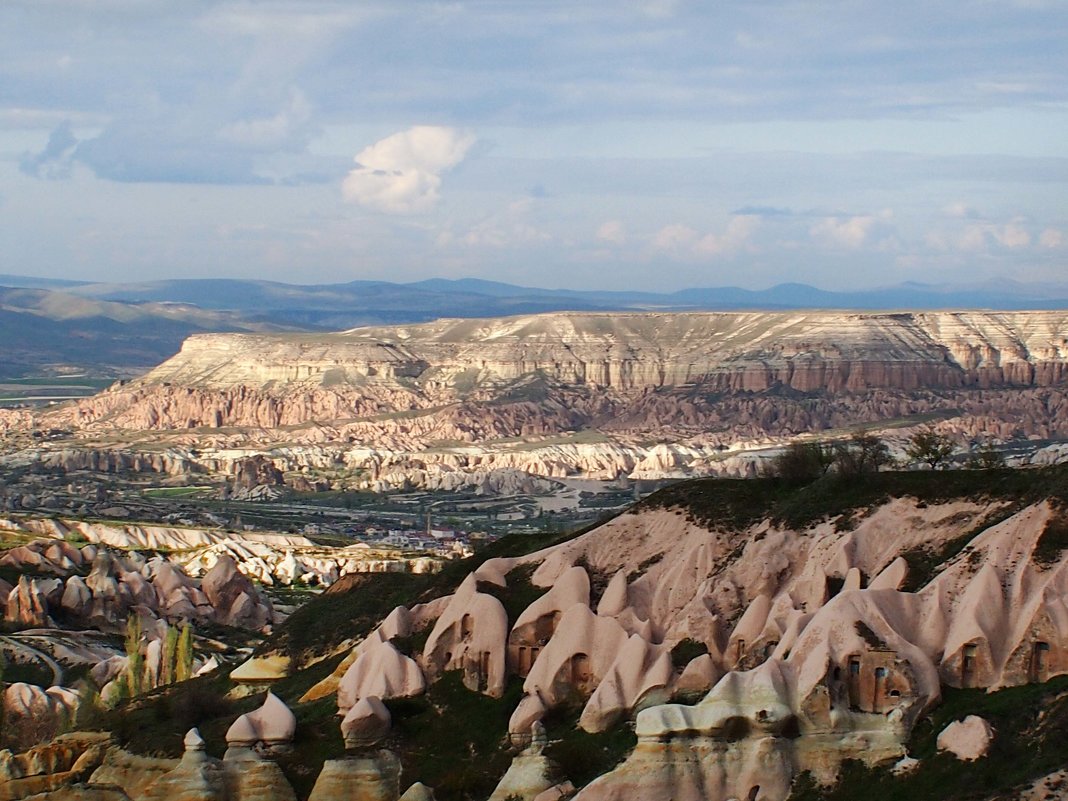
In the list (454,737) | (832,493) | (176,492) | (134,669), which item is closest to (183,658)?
(134,669)

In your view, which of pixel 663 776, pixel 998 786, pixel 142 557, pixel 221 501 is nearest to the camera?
pixel 998 786

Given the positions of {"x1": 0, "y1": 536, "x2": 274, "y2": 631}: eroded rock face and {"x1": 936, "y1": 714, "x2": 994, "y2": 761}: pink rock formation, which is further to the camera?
{"x1": 0, "y1": 536, "x2": 274, "y2": 631}: eroded rock face

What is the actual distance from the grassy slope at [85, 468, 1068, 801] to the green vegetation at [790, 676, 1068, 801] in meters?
0.11

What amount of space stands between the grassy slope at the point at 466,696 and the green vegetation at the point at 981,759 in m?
0.11

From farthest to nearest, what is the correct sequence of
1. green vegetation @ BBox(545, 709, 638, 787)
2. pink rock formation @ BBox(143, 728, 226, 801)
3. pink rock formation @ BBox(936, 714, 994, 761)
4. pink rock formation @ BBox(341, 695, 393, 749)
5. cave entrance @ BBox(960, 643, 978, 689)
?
1. pink rock formation @ BBox(341, 695, 393, 749)
2. pink rock formation @ BBox(143, 728, 226, 801)
3. green vegetation @ BBox(545, 709, 638, 787)
4. cave entrance @ BBox(960, 643, 978, 689)
5. pink rock formation @ BBox(936, 714, 994, 761)

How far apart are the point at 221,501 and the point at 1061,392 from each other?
87.9m

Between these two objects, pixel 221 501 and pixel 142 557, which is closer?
pixel 142 557

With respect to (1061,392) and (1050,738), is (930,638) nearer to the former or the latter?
(1050,738)

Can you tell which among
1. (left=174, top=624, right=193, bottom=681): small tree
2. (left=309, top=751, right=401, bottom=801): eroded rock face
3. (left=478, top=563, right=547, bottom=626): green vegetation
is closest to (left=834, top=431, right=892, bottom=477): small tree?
(left=478, top=563, right=547, bottom=626): green vegetation

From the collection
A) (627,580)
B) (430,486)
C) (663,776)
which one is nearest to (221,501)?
(430,486)

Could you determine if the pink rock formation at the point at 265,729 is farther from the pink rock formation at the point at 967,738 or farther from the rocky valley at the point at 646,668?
the pink rock formation at the point at 967,738

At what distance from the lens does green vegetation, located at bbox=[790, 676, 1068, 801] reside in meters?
32.1

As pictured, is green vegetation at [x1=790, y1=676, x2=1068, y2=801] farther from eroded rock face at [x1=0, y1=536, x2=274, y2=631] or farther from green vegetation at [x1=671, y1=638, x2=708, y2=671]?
eroded rock face at [x1=0, y1=536, x2=274, y2=631]

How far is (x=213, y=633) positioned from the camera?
83.4 metres
